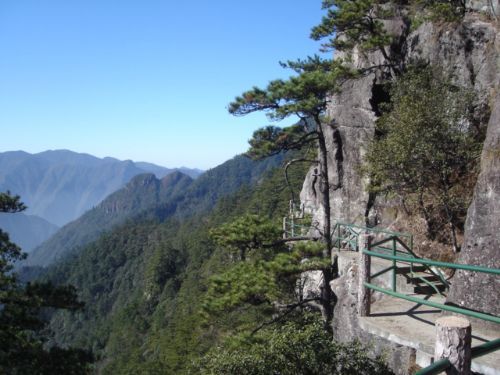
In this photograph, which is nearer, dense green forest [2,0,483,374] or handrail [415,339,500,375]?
handrail [415,339,500,375]

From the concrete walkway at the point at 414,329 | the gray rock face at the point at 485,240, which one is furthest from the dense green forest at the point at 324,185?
the gray rock face at the point at 485,240

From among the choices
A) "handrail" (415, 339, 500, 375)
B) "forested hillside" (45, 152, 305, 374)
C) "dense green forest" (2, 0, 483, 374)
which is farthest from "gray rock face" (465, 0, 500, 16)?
"forested hillside" (45, 152, 305, 374)

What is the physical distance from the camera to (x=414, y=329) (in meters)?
5.79

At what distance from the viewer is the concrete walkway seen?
185 inches

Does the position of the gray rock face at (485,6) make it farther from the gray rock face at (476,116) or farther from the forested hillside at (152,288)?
the forested hillside at (152,288)

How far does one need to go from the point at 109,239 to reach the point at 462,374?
127448mm

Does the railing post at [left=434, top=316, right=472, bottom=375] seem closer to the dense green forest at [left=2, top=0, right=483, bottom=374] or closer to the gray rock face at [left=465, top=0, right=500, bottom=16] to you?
the dense green forest at [left=2, top=0, right=483, bottom=374]

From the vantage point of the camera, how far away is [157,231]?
4653 inches

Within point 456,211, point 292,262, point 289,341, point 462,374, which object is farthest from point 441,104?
point 462,374

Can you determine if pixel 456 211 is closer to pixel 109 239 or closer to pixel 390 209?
pixel 390 209

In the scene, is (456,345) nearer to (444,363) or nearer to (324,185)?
(444,363)

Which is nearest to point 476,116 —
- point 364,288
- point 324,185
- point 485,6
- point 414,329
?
point 324,185

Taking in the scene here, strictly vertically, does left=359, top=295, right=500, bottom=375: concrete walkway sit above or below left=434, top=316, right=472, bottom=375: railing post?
below

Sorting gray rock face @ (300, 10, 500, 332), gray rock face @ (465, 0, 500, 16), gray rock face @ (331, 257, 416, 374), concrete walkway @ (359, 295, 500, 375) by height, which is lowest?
gray rock face @ (331, 257, 416, 374)
